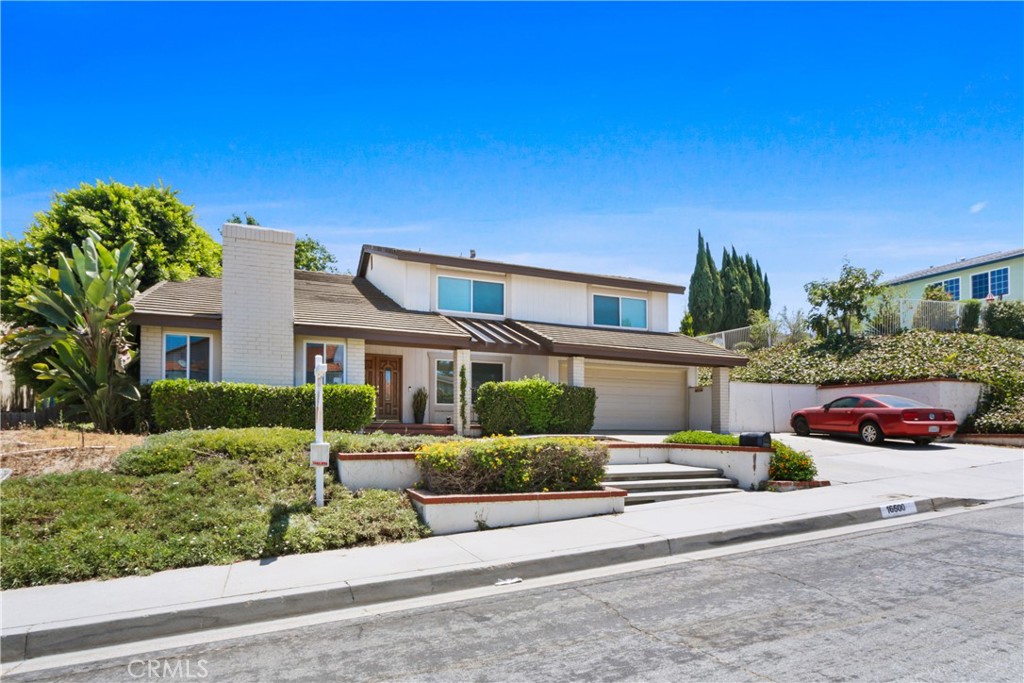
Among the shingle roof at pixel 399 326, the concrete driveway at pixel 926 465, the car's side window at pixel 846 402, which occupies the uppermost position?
the shingle roof at pixel 399 326

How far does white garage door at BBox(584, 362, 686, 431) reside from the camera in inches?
889

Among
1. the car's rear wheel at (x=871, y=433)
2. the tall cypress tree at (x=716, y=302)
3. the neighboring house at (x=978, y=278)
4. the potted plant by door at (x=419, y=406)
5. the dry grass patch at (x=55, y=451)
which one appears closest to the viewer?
the dry grass patch at (x=55, y=451)

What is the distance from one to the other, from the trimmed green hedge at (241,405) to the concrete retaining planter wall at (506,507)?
225 inches

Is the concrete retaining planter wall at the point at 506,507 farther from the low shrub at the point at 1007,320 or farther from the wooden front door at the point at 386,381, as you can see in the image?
the low shrub at the point at 1007,320

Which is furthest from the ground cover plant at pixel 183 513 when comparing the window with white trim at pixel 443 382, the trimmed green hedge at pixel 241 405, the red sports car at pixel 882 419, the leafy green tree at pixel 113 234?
the red sports car at pixel 882 419

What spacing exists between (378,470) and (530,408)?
8.41m

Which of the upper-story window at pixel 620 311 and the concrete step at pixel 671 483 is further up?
the upper-story window at pixel 620 311

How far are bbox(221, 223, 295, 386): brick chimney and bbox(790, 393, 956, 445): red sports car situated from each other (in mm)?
15171

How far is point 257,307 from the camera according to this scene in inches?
602

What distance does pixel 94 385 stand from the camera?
13.8m

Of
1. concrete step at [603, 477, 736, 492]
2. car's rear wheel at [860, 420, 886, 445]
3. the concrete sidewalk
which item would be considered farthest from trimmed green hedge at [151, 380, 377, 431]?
car's rear wheel at [860, 420, 886, 445]

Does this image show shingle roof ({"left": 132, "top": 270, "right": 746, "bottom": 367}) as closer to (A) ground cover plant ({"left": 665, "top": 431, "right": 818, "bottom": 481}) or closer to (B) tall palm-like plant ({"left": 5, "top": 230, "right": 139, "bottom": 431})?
(B) tall palm-like plant ({"left": 5, "top": 230, "right": 139, "bottom": 431})

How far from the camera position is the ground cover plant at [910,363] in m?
20.7

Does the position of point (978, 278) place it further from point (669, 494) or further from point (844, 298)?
point (669, 494)
